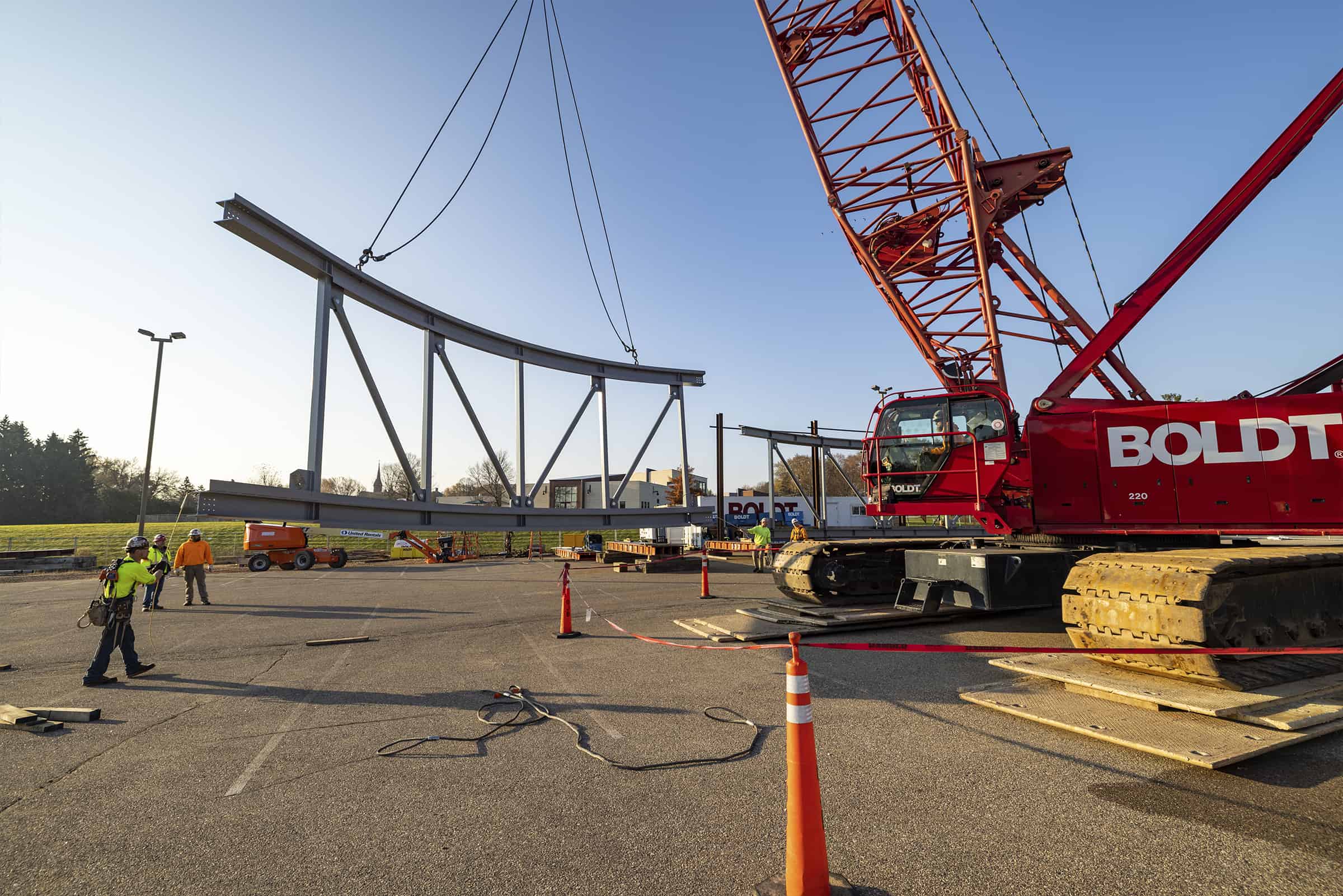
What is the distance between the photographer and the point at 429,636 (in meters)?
9.87

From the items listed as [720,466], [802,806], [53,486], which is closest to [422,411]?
[802,806]

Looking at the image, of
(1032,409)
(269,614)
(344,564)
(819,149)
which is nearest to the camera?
(1032,409)

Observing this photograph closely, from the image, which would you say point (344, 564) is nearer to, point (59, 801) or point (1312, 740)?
point (59, 801)

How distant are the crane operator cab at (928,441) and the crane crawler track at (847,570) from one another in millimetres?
1032

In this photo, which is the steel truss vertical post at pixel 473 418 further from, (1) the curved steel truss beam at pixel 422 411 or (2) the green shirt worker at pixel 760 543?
(2) the green shirt worker at pixel 760 543

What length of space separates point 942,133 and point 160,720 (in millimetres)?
16855

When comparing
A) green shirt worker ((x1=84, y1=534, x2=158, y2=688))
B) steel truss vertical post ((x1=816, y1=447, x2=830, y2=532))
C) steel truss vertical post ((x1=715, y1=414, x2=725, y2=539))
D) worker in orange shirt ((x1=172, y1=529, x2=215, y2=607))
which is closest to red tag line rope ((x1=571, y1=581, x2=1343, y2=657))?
green shirt worker ((x1=84, y1=534, x2=158, y2=688))

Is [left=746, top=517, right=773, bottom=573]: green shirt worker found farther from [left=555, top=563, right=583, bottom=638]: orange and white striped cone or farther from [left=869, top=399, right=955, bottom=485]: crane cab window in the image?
[left=555, top=563, right=583, bottom=638]: orange and white striped cone

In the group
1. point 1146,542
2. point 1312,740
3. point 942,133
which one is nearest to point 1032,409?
point 1146,542

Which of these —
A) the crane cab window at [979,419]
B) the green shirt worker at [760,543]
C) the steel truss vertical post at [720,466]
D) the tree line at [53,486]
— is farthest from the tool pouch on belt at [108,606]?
the tree line at [53,486]

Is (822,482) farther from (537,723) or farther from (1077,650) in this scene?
(1077,650)

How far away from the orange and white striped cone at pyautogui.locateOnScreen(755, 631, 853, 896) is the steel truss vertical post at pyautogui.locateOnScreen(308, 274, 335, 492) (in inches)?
315

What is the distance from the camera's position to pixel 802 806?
2.60 metres

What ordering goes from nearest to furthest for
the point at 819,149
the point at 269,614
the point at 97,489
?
the point at 269,614 → the point at 819,149 → the point at 97,489
